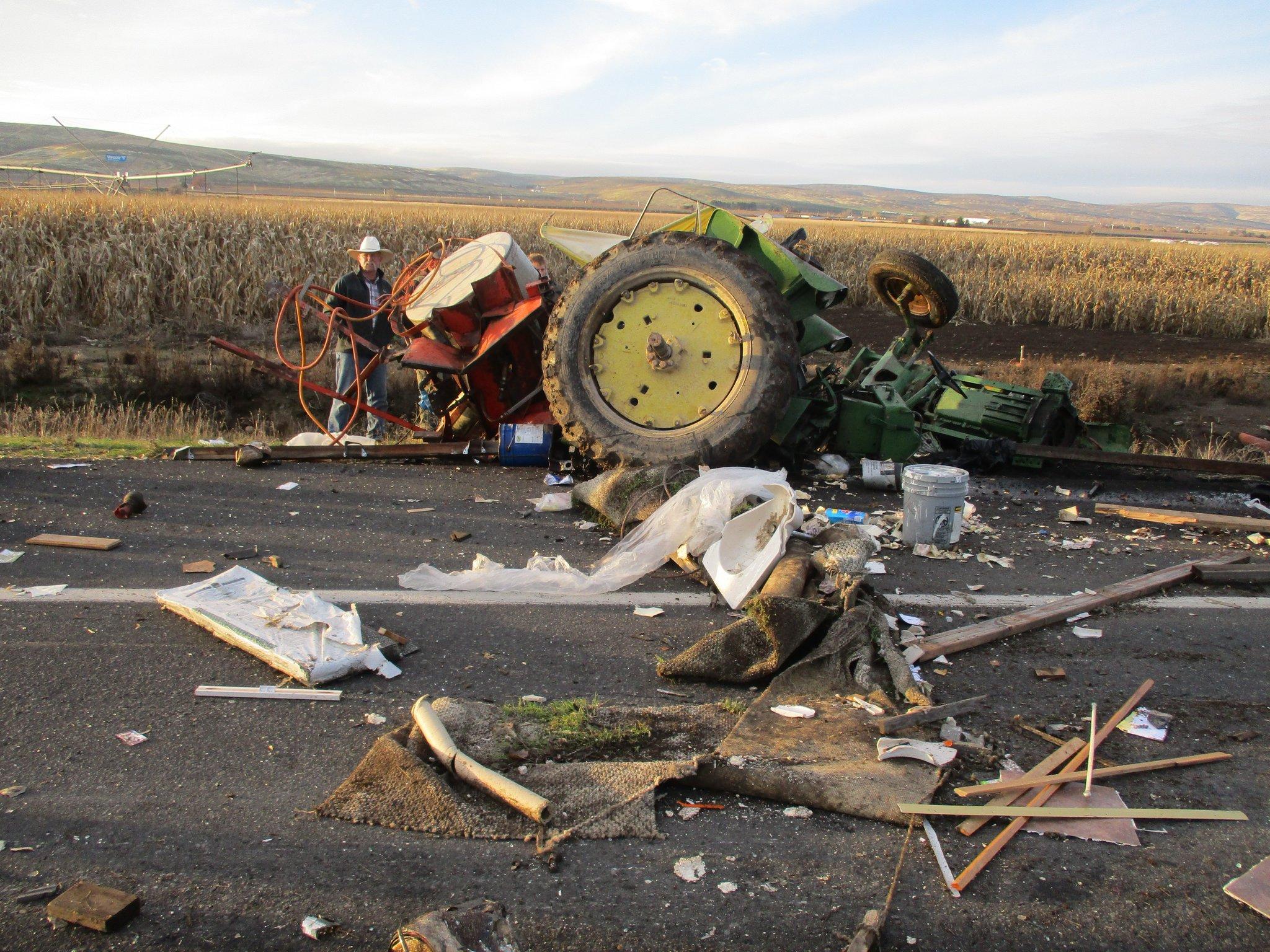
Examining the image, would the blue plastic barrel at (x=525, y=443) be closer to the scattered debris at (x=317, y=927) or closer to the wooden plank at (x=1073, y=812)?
the wooden plank at (x=1073, y=812)

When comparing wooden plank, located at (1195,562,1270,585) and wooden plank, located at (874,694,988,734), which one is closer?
wooden plank, located at (874,694,988,734)

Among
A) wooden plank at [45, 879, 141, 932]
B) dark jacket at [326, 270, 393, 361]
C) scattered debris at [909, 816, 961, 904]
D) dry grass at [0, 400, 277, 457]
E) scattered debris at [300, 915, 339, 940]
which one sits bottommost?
dry grass at [0, 400, 277, 457]

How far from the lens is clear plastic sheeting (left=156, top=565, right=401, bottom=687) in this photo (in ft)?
11.5

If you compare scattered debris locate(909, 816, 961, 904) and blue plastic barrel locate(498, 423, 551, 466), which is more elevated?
blue plastic barrel locate(498, 423, 551, 466)

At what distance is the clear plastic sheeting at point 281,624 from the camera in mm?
3504

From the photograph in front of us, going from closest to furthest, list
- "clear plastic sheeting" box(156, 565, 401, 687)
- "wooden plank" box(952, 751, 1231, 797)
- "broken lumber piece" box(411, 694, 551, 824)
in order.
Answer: "broken lumber piece" box(411, 694, 551, 824)
"wooden plank" box(952, 751, 1231, 797)
"clear plastic sheeting" box(156, 565, 401, 687)

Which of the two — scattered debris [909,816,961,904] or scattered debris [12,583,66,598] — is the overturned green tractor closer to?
scattered debris [12,583,66,598]

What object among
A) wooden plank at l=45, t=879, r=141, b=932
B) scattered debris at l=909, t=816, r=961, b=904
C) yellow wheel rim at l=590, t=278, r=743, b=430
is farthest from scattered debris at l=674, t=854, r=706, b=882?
yellow wheel rim at l=590, t=278, r=743, b=430

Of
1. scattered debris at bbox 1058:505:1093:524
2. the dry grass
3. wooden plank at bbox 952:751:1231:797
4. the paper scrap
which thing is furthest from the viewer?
the dry grass

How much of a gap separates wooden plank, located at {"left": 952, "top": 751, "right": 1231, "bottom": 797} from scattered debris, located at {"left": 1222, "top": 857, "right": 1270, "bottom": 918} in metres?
0.48

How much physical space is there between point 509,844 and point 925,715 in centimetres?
145

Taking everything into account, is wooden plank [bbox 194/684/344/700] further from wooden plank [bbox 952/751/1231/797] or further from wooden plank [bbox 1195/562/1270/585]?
wooden plank [bbox 1195/562/1270/585]

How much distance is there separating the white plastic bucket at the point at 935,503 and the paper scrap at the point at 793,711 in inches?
88.0

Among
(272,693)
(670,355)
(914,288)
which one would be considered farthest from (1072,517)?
(272,693)
